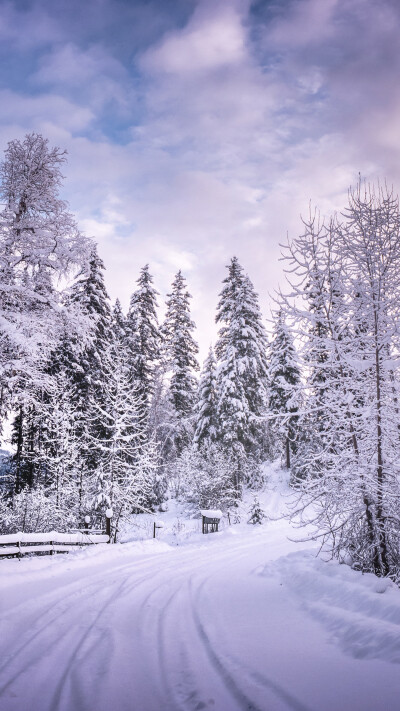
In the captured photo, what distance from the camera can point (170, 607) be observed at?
598 centimetres

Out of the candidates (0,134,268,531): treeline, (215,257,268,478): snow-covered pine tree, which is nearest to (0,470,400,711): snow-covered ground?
(0,134,268,531): treeline

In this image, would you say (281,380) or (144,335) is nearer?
(281,380)

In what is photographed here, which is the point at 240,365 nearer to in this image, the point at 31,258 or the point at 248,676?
the point at 31,258

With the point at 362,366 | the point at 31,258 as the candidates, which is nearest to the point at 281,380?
the point at 362,366

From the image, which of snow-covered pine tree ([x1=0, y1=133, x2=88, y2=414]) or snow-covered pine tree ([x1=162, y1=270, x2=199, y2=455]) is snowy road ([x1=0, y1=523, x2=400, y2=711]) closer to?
snow-covered pine tree ([x1=0, y1=133, x2=88, y2=414])

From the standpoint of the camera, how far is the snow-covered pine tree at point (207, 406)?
85.3 feet

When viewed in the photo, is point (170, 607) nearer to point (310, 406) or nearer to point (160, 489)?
point (310, 406)

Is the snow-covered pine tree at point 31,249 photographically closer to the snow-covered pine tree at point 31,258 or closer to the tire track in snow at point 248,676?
the snow-covered pine tree at point 31,258

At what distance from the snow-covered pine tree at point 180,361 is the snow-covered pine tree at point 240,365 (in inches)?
137

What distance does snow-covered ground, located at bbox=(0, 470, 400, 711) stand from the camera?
3203 millimetres

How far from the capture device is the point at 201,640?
451cm

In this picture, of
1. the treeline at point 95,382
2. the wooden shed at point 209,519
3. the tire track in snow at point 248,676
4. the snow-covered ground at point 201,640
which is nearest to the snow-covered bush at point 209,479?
the treeline at point 95,382

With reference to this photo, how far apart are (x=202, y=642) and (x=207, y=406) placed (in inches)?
876

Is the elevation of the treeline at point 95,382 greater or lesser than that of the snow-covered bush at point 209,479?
greater
